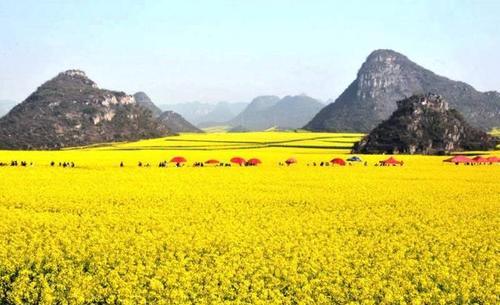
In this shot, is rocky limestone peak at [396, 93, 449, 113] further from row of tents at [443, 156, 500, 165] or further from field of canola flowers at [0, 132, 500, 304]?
field of canola flowers at [0, 132, 500, 304]

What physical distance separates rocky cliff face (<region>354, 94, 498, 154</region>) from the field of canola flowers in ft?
287

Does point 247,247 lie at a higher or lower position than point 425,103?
lower

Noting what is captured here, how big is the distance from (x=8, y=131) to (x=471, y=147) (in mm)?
159797

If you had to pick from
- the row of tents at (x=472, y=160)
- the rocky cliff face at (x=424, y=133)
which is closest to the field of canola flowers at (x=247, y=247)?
the row of tents at (x=472, y=160)

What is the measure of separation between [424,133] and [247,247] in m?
120

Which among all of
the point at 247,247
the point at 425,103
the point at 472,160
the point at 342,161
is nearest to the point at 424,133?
the point at 425,103

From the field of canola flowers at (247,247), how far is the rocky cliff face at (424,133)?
8756cm

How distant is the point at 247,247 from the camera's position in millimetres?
20453

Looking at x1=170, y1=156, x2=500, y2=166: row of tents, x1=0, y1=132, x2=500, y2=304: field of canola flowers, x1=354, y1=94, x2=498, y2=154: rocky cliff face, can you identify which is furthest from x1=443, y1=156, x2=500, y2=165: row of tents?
x1=0, y1=132, x2=500, y2=304: field of canola flowers

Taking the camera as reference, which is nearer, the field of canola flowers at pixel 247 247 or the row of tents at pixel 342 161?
the field of canola flowers at pixel 247 247

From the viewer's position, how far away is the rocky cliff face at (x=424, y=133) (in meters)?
125

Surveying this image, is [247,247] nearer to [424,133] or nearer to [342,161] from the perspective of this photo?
[342,161]

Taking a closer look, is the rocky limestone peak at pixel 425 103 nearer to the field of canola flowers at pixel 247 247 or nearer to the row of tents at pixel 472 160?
the row of tents at pixel 472 160

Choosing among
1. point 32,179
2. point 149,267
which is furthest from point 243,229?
point 32,179
